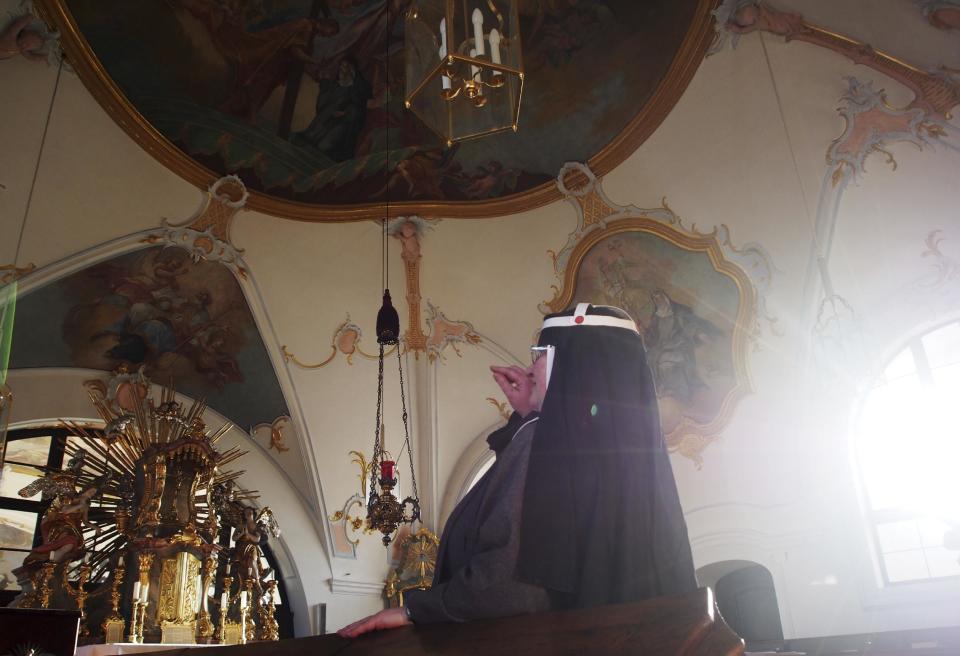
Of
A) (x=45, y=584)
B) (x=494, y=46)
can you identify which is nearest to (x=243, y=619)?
(x=45, y=584)

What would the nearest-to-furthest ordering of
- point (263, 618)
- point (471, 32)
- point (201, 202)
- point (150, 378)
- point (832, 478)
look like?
point (471, 32)
point (263, 618)
point (832, 478)
point (201, 202)
point (150, 378)

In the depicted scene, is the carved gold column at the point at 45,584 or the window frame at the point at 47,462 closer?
the carved gold column at the point at 45,584

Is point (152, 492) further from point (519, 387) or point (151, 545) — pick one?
point (519, 387)

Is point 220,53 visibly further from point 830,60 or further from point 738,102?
point 830,60

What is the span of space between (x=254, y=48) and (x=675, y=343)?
6.19m

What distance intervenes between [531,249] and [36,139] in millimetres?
5820

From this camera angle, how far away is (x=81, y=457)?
7.61m

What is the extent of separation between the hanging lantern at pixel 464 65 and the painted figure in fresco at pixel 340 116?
429 centimetres

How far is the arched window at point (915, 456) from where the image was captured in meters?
7.93

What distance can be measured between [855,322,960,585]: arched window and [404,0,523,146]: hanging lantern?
593 centimetres

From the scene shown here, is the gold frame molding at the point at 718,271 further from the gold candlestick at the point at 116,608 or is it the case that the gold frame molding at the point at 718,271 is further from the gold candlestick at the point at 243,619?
the gold candlestick at the point at 116,608

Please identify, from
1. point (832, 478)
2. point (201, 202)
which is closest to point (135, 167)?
point (201, 202)

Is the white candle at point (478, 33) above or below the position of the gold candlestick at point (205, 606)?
above

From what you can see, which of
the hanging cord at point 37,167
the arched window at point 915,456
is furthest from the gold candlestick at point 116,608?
the arched window at point 915,456
